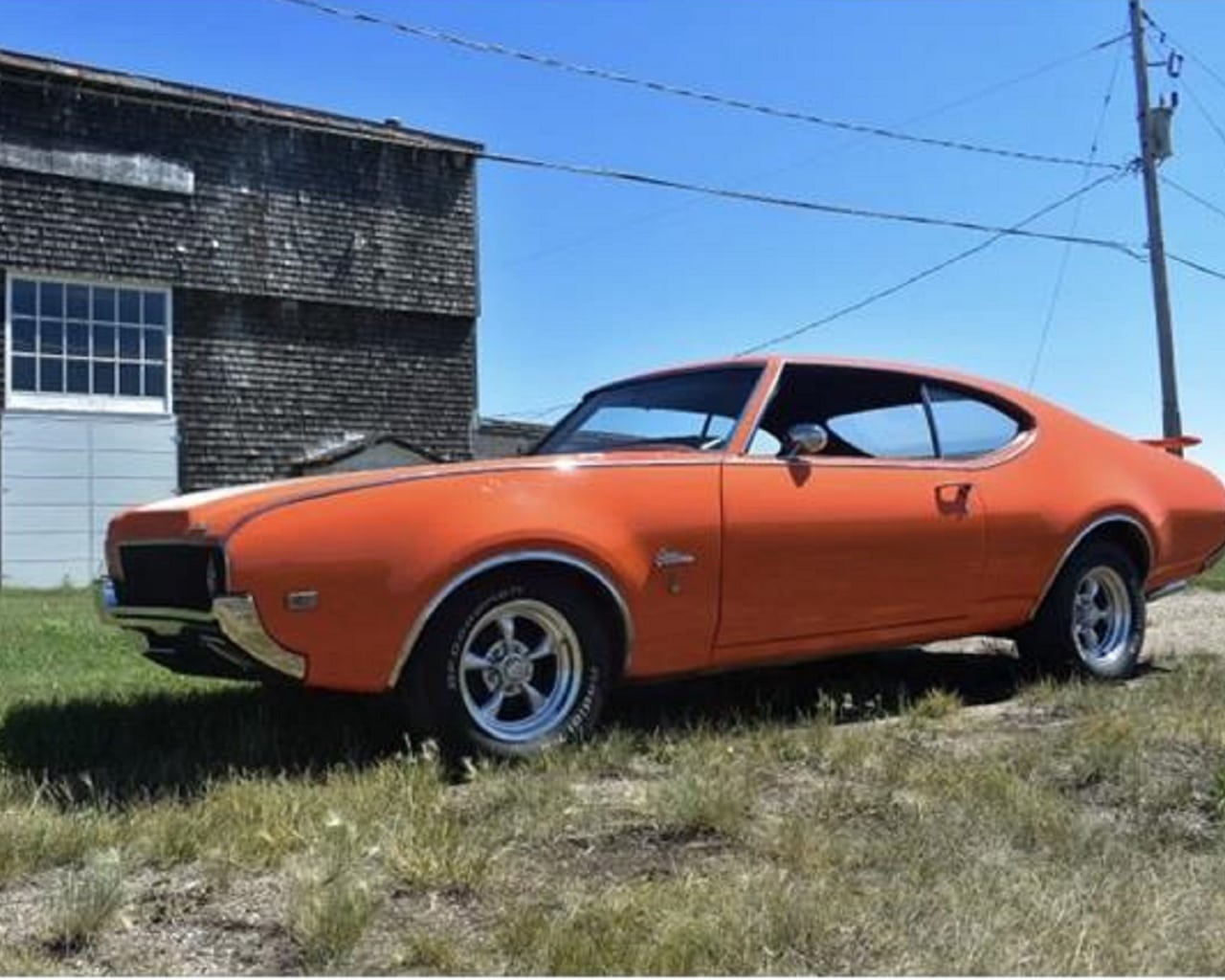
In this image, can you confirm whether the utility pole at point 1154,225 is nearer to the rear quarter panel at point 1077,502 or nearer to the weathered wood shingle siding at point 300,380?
the weathered wood shingle siding at point 300,380

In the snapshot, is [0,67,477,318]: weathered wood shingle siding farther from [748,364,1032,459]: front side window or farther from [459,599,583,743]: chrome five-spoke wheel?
[459,599,583,743]: chrome five-spoke wheel

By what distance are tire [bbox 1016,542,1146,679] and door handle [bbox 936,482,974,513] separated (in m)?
0.73

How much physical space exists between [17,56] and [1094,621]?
1682cm

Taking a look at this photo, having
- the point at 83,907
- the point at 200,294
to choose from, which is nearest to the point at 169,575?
the point at 83,907

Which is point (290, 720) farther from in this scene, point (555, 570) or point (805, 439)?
point (805, 439)

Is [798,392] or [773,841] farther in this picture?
[798,392]

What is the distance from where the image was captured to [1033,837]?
376 centimetres

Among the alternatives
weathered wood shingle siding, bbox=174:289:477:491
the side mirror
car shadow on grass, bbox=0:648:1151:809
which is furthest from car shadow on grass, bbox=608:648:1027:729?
weathered wood shingle siding, bbox=174:289:477:491

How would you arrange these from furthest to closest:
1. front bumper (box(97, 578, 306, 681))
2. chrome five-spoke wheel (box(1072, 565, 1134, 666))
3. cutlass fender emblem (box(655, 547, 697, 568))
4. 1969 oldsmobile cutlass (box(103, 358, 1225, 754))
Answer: chrome five-spoke wheel (box(1072, 565, 1134, 666)) → cutlass fender emblem (box(655, 547, 697, 568)) → 1969 oldsmobile cutlass (box(103, 358, 1225, 754)) → front bumper (box(97, 578, 306, 681))

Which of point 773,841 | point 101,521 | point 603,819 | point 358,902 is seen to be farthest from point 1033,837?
point 101,521

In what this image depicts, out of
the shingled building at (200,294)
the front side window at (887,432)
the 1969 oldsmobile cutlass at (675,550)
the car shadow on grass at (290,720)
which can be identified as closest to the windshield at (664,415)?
the 1969 oldsmobile cutlass at (675,550)

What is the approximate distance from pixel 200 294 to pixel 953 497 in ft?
54.3

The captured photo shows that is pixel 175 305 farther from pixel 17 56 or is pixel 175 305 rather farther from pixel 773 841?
pixel 773 841

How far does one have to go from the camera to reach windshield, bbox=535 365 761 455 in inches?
215
